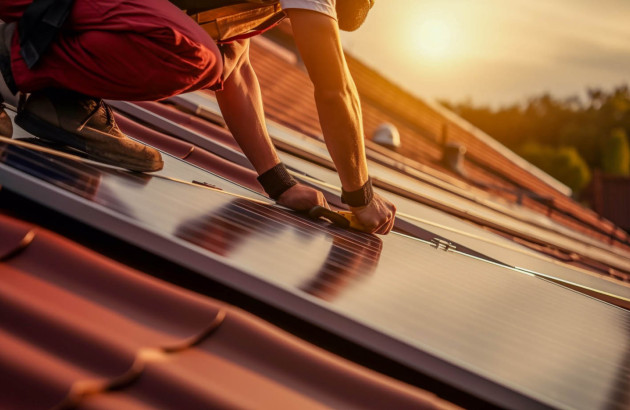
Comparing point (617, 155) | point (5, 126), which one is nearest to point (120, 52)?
point (5, 126)

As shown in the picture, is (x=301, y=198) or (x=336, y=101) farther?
(x=301, y=198)

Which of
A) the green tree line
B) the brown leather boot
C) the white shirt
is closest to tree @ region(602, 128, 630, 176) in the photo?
the green tree line

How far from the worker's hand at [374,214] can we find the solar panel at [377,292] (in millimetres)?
350

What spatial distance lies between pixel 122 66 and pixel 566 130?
244 ft

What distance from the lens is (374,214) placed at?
2361mm

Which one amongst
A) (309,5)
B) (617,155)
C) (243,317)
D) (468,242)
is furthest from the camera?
(617,155)

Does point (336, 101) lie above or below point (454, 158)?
above

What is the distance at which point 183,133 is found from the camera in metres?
3.36

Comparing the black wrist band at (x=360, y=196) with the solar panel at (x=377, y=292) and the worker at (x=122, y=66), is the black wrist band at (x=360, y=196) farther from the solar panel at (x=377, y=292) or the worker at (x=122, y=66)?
the solar panel at (x=377, y=292)

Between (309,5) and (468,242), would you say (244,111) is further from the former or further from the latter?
(468,242)

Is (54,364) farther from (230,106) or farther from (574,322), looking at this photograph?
(230,106)

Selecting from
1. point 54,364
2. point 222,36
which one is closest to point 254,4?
point 222,36

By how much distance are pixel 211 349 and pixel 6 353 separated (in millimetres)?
339

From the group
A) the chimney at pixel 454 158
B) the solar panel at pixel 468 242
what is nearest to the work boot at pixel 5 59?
the solar panel at pixel 468 242
